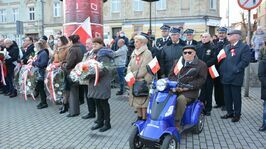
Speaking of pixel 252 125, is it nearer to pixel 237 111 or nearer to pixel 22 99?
pixel 237 111

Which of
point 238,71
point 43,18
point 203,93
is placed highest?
point 43,18

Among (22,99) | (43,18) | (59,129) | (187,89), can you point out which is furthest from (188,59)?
(43,18)

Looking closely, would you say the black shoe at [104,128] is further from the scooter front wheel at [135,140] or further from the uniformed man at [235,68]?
the uniformed man at [235,68]

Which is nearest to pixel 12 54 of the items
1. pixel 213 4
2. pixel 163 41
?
pixel 163 41

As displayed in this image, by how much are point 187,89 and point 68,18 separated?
19.8ft

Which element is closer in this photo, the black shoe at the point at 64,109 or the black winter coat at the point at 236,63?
the black winter coat at the point at 236,63

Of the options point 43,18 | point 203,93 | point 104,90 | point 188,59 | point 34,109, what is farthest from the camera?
point 43,18

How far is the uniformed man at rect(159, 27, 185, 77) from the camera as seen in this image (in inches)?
266

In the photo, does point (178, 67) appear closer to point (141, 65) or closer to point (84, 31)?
point (141, 65)

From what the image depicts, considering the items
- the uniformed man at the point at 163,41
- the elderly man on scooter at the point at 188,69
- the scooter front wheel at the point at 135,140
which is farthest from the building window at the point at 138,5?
the scooter front wheel at the point at 135,140

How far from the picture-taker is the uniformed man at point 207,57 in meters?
7.02

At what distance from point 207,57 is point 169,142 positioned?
3191mm

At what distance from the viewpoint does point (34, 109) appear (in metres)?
8.13

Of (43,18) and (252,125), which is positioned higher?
(43,18)
